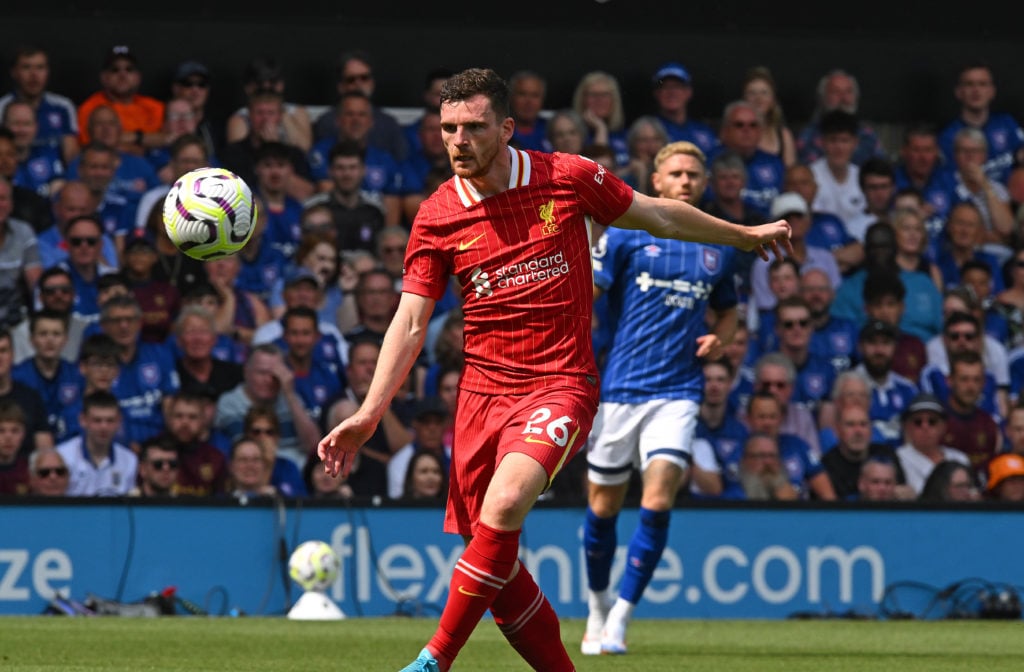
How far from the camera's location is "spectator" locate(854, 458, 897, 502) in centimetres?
1429

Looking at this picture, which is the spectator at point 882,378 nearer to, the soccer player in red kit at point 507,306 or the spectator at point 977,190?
the spectator at point 977,190

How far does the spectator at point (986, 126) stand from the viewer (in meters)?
17.8

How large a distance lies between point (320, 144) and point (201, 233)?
8.68 meters

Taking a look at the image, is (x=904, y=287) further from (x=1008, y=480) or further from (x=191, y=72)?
(x=191, y=72)

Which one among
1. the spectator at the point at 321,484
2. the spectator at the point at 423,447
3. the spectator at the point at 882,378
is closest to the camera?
the spectator at the point at 321,484

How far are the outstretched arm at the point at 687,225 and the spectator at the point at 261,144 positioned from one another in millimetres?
9046

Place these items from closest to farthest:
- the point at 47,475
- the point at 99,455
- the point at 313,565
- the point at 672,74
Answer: the point at 313,565
the point at 47,475
the point at 99,455
the point at 672,74

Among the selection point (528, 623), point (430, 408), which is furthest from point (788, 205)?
point (528, 623)

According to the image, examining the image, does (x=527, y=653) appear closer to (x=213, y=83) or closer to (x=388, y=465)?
(x=388, y=465)

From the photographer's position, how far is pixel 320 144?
54.2 ft

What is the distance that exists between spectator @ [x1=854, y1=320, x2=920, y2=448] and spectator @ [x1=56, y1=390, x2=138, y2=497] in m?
6.08

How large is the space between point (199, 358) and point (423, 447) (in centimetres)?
194

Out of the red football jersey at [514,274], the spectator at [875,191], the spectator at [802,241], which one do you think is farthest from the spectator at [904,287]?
the red football jersey at [514,274]

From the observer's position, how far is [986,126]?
18.1 m
